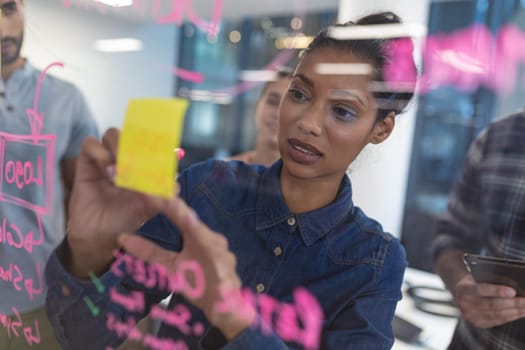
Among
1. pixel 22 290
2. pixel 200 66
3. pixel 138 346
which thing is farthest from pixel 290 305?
pixel 22 290

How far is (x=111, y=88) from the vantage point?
1.94 feet

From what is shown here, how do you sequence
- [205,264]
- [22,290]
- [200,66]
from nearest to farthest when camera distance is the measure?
[205,264], [200,66], [22,290]

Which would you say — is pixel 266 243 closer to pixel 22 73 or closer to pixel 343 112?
pixel 343 112

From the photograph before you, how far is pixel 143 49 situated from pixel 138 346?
37 cm

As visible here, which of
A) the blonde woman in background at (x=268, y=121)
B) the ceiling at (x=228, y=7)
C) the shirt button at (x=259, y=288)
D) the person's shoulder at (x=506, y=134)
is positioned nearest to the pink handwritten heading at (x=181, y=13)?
the ceiling at (x=228, y=7)

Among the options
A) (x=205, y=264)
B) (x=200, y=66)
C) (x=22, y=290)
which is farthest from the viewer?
(x=22, y=290)

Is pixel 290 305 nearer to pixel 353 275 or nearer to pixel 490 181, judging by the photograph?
pixel 353 275

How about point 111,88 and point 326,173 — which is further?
point 111,88

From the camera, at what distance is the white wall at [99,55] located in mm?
566

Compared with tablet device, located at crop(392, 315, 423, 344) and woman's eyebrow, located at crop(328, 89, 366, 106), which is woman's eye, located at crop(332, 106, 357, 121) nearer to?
woman's eyebrow, located at crop(328, 89, 366, 106)

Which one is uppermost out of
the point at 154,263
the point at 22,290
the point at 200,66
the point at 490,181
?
the point at 200,66

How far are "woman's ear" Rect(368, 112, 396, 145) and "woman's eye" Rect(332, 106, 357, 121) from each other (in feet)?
0.10

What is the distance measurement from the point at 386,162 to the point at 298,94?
133 mm

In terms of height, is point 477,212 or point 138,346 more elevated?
point 477,212
